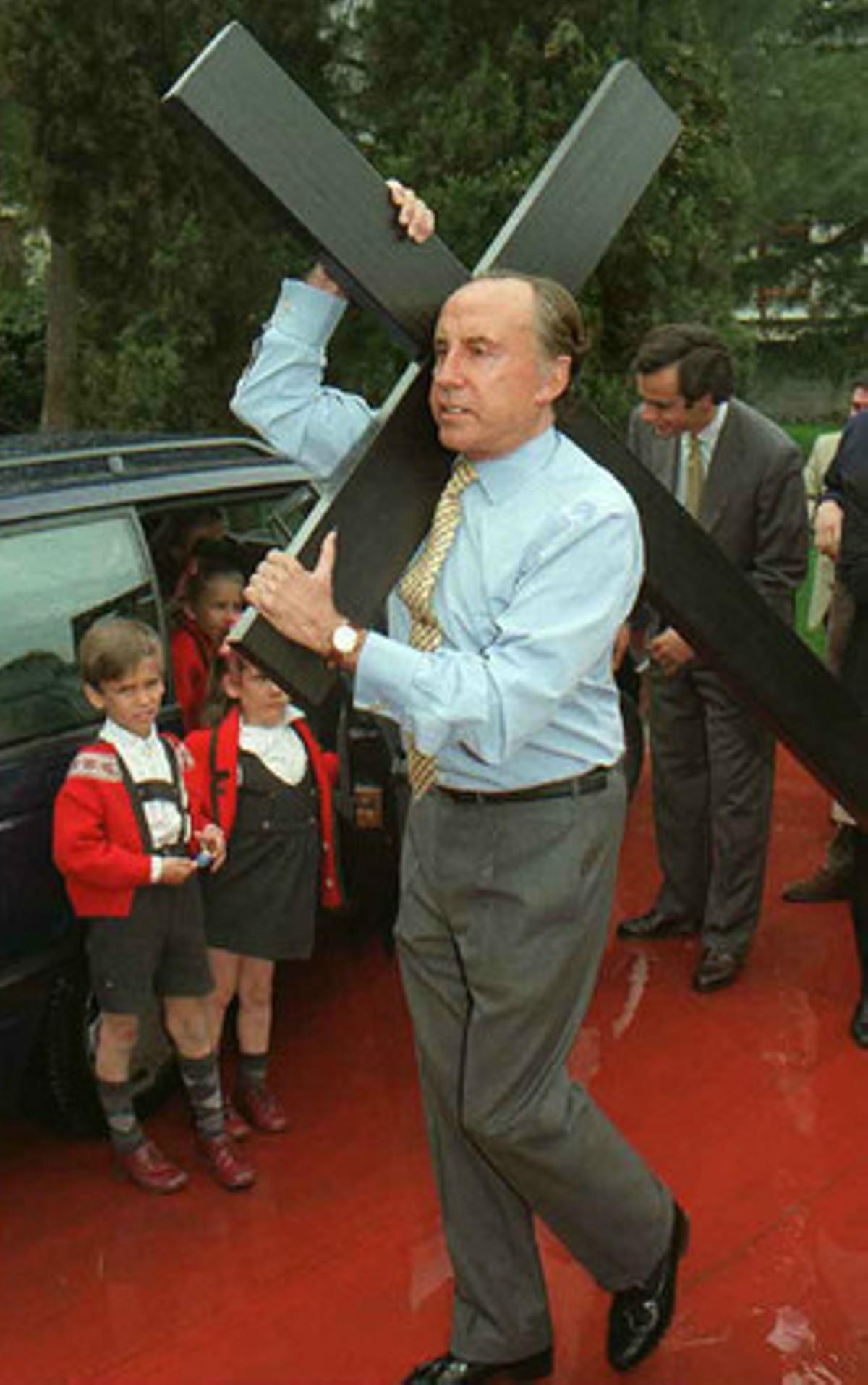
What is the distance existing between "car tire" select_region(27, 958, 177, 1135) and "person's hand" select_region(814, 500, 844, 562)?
7.35 feet

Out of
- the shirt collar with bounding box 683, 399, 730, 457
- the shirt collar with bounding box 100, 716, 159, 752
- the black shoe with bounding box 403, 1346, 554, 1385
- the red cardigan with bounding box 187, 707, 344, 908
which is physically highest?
the shirt collar with bounding box 683, 399, 730, 457

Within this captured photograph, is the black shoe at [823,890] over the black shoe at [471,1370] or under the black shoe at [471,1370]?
over

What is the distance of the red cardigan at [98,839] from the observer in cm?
344

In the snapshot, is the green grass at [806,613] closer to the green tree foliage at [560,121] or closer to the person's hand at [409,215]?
the green tree foliage at [560,121]

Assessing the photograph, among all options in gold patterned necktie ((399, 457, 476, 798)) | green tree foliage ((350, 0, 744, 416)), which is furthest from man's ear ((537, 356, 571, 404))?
green tree foliage ((350, 0, 744, 416))

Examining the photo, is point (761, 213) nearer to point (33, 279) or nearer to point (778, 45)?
point (778, 45)

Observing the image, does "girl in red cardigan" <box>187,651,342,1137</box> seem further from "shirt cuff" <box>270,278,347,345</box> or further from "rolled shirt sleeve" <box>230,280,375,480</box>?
"shirt cuff" <box>270,278,347,345</box>

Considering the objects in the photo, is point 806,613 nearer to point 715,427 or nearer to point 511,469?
point 715,427

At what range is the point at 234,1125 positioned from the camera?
3947mm

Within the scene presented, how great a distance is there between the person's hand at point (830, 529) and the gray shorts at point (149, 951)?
6.75 ft

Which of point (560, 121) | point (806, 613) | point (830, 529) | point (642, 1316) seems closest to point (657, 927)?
point (830, 529)

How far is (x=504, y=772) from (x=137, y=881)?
3.66ft

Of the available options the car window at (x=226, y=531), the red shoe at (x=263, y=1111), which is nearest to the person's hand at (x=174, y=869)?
the red shoe at (x=263, y=1111)

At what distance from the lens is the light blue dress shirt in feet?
7.90
